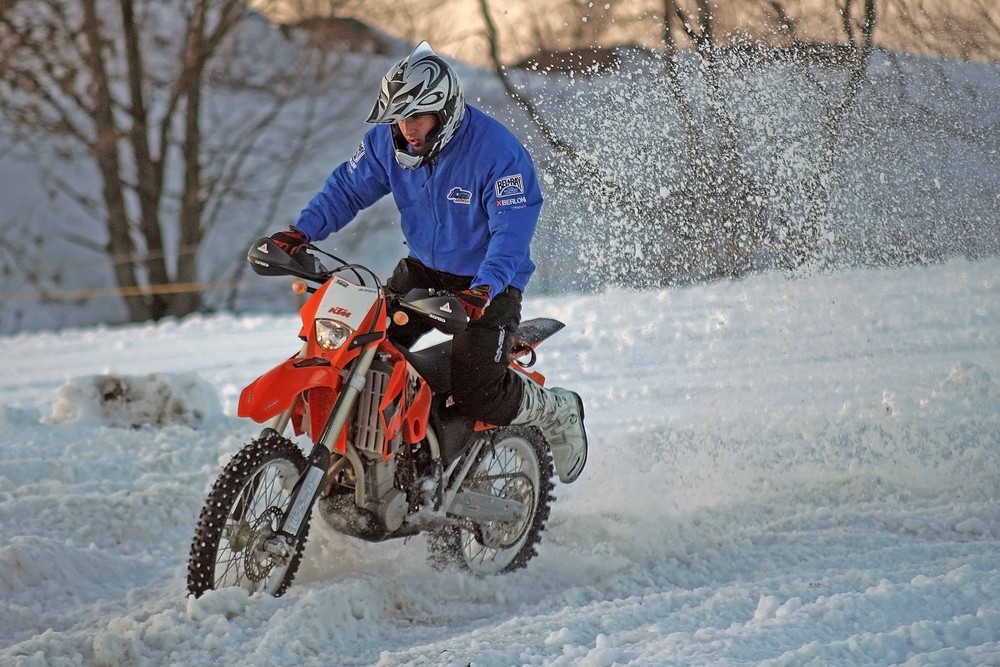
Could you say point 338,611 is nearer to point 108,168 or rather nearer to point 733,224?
point 733,224

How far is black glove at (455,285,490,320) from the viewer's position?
12.6 feet

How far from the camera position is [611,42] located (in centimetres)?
834

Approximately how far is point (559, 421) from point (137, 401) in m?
3.48

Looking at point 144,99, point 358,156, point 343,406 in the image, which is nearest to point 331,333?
point 343,406

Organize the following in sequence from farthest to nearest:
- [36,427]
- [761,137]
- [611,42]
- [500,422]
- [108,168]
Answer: [108,168] < [611,42] < [761,137] < [36,427] < [500,422]

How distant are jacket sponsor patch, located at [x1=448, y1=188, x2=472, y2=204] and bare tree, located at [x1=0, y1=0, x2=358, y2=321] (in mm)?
12905

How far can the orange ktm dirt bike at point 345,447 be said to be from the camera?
3.67 meters

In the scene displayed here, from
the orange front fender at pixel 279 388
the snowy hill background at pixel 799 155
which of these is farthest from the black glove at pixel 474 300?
the snowy hill background at pixel 799 155

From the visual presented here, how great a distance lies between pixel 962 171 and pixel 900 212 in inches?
16.6

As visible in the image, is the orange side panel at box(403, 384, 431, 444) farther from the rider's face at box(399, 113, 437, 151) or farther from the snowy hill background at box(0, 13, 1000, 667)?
the rider's face at box(399, 113, 437, 151)

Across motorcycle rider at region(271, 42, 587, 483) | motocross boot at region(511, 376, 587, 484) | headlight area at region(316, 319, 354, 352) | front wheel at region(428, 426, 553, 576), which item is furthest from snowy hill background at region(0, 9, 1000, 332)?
headlight area at region(316, 319, 354, 352)

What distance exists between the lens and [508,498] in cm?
463

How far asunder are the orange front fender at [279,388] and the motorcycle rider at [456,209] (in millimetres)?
521

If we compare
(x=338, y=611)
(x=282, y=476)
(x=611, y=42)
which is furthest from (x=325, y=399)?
(x=611, y=42)
